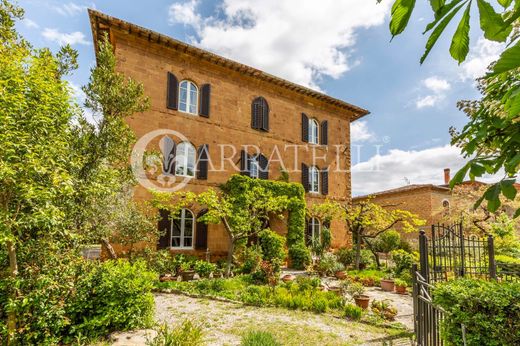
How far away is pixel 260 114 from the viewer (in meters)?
15.2

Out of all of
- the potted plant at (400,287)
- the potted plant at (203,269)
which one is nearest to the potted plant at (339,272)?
the potted plant at (400,287)

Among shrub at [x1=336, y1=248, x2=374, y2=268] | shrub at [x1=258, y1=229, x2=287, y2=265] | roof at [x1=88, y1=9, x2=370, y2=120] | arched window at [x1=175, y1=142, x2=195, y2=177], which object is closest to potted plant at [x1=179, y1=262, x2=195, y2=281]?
shrub at [x1=258, y1=229, x2=287, y2=265]

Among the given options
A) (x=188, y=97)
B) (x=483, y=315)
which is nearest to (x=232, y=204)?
(x=188, y=97)

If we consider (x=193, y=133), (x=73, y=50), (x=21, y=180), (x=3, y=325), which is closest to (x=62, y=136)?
(x=21, y=180)

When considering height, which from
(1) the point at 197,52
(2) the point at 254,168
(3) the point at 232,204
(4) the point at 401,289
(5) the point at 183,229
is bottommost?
(4) the point at 401,289

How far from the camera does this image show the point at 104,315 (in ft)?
15.4

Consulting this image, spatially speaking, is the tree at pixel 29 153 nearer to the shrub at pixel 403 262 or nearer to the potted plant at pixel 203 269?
the potted plant at pixel 203 269

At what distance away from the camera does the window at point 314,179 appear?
54.9 ft

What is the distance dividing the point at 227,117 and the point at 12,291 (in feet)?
36.7

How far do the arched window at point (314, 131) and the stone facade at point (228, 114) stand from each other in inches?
15.3

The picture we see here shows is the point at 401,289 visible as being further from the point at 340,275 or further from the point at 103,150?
the point at 103,150

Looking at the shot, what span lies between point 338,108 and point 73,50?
50.3 feet

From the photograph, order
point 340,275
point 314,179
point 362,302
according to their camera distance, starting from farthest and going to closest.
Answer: point 314,179 < point 340,275 < point 362,302

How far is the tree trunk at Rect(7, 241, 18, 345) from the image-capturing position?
3.87 metres
